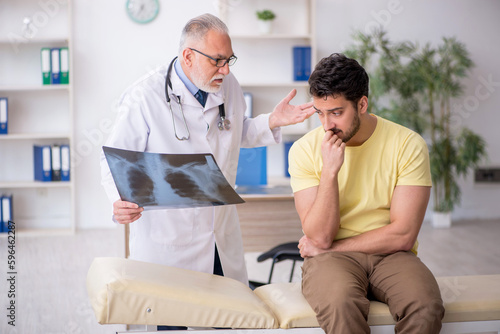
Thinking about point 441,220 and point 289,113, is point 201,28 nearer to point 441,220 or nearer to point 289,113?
point 289,113

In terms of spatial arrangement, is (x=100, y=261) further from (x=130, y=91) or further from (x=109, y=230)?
(x=109, y=230)

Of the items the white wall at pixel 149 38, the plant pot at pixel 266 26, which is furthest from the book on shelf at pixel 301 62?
the white wall at pixel 149 38

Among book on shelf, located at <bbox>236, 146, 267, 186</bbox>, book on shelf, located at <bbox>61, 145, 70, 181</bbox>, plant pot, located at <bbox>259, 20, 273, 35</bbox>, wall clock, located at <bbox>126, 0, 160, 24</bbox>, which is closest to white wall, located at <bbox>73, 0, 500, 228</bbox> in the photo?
wall clock, located at <bbox>126, 0, 160, 24</bbox>

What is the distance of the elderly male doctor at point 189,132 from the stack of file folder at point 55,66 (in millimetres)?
3188

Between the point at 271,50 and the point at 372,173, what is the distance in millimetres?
3563

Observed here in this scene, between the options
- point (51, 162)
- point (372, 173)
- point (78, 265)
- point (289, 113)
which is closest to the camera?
point (372, 173)

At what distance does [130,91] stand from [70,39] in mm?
3263

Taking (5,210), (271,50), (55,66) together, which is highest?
(271,50)

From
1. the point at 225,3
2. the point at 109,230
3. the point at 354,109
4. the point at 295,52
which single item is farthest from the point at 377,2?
the point at 354,109

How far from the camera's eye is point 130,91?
1.81 m

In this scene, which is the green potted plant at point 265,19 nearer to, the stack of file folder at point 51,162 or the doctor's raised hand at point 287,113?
the stack of file folder at point 51,162

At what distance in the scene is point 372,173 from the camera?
1.76 metres

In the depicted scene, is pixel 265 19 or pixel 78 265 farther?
pixel 265 19

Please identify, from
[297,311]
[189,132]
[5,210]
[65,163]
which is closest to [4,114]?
[65,163]
